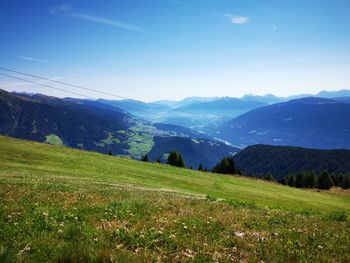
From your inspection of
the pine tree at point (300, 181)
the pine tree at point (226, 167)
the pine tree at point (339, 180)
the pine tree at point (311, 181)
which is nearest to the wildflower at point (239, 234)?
the pine tree at point (226, 167)

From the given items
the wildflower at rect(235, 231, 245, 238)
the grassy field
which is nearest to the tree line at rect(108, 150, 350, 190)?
the grassy field

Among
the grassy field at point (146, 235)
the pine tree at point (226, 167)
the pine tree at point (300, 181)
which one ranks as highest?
the grassy field at point (146, 235)

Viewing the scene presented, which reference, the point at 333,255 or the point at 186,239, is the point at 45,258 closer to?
the point at 186,239

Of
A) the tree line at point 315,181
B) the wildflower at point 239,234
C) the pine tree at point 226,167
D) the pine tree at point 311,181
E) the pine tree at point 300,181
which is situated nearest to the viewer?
the wildflower at point 239,234

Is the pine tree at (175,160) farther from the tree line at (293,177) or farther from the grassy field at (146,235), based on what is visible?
the grassy field at (146,235)

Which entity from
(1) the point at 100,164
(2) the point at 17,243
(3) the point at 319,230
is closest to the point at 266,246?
(3) the point at 319,230

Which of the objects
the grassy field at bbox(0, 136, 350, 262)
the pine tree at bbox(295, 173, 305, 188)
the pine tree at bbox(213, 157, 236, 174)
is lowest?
the pine tree at bbox(295, 173, 305, 188)

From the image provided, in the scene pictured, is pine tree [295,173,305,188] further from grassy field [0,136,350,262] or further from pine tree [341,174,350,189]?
grassy field [0,136,350,262]

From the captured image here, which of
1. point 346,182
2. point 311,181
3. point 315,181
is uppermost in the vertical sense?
point 346,182

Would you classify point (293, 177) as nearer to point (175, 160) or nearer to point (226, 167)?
point (226, 167)

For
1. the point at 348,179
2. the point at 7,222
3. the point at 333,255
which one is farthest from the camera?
the point at 348,179

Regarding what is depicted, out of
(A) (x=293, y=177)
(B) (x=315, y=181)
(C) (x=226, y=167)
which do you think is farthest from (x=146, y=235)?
(A) (x=293, y=177)

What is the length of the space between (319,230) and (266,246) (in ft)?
13.0

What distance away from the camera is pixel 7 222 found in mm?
9656
